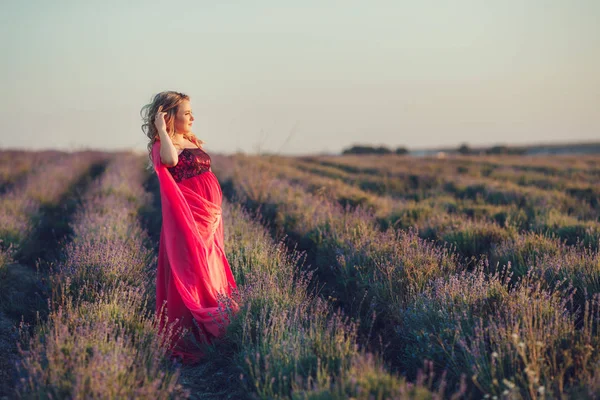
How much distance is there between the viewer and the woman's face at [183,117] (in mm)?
4531

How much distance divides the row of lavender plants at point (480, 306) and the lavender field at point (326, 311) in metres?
0.02

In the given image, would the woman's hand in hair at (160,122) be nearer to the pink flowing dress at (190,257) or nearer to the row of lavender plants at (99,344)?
the pink flowing dress at (190,257)

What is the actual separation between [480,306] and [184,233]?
8.02ft

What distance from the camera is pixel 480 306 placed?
13.3 feet

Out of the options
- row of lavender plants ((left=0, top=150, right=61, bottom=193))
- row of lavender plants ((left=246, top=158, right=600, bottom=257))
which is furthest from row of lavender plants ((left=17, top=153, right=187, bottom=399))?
row of lavender plants ((left=0, top=150, right=61, bottom=193))

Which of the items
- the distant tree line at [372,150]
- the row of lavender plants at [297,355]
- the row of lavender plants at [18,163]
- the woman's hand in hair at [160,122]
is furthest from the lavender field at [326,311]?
the distant tree line at [372,150]

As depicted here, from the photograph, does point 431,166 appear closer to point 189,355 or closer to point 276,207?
point 276,207

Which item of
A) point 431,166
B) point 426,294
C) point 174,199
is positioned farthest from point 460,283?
point 431,166

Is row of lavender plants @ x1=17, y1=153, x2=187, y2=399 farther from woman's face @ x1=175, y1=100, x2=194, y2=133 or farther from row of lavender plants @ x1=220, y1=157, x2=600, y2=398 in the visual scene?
row of lavender plants @ x1=220, y1=157, x2=600, y2=398

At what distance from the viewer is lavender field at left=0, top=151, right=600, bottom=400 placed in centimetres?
311

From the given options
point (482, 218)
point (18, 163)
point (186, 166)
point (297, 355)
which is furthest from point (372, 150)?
point (297, 355)

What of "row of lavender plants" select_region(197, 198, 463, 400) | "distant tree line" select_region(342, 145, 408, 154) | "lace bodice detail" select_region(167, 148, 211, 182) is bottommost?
"row of lavender plants" select_region(197, 198, 463, 400)

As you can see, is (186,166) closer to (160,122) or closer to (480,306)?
(160,122)

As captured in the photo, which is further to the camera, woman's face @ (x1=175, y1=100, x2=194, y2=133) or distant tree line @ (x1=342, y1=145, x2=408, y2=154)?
distant tree line @ (x1=342, y1=145, x2=408, y2=154)
